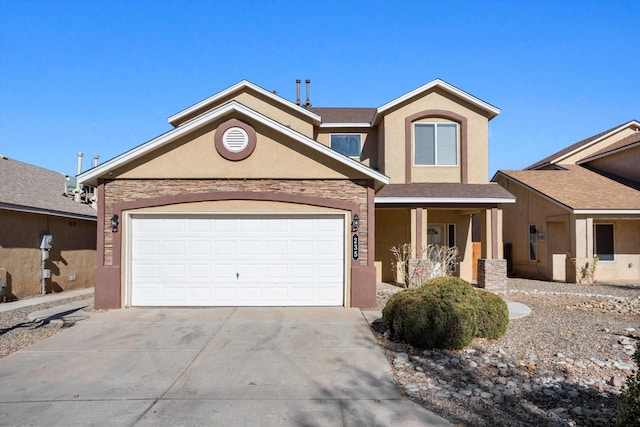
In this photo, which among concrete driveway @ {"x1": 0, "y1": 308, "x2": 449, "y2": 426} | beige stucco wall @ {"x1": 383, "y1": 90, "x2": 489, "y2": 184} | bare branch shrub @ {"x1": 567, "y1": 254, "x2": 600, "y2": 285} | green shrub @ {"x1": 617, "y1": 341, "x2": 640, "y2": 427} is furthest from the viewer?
bare branch shrub @ {"x1": 567, "y1": 254, "x2": 600, "y2": 285}

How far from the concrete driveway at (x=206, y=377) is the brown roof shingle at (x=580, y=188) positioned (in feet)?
42.2

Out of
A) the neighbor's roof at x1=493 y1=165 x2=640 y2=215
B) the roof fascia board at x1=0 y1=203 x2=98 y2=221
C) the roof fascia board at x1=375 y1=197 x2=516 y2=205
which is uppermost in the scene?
the neighbor's roof at x1=493 y1=165 x2=640 y2=215

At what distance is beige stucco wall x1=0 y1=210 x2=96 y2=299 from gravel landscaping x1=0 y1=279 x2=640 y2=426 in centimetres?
282

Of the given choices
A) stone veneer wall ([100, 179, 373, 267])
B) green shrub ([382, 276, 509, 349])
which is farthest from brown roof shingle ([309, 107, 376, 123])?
green shrub ([382, 276, 509, 349])

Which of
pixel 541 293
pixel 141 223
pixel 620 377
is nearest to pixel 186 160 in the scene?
pixel 141 223

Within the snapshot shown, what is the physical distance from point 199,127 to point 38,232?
7894 millimetres

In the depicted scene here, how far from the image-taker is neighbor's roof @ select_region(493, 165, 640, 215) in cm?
1605

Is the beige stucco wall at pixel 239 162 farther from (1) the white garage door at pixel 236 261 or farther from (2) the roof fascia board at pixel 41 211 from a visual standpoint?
(2) the roof fascia board at pixel 41 211

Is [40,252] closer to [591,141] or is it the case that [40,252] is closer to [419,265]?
[419,265]

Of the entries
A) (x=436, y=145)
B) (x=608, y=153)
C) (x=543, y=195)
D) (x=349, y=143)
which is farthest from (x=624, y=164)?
(x=349, y=143)

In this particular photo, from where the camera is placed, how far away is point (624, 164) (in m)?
19.5

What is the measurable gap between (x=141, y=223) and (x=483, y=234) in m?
11.5

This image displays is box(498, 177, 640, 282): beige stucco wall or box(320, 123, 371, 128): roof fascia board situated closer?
box(498, 177, 640, 282): beige stucco wall

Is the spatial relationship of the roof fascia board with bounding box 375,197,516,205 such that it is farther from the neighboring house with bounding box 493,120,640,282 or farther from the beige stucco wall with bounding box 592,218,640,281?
the beige stucco wall with bounding box 592,218,640,281
